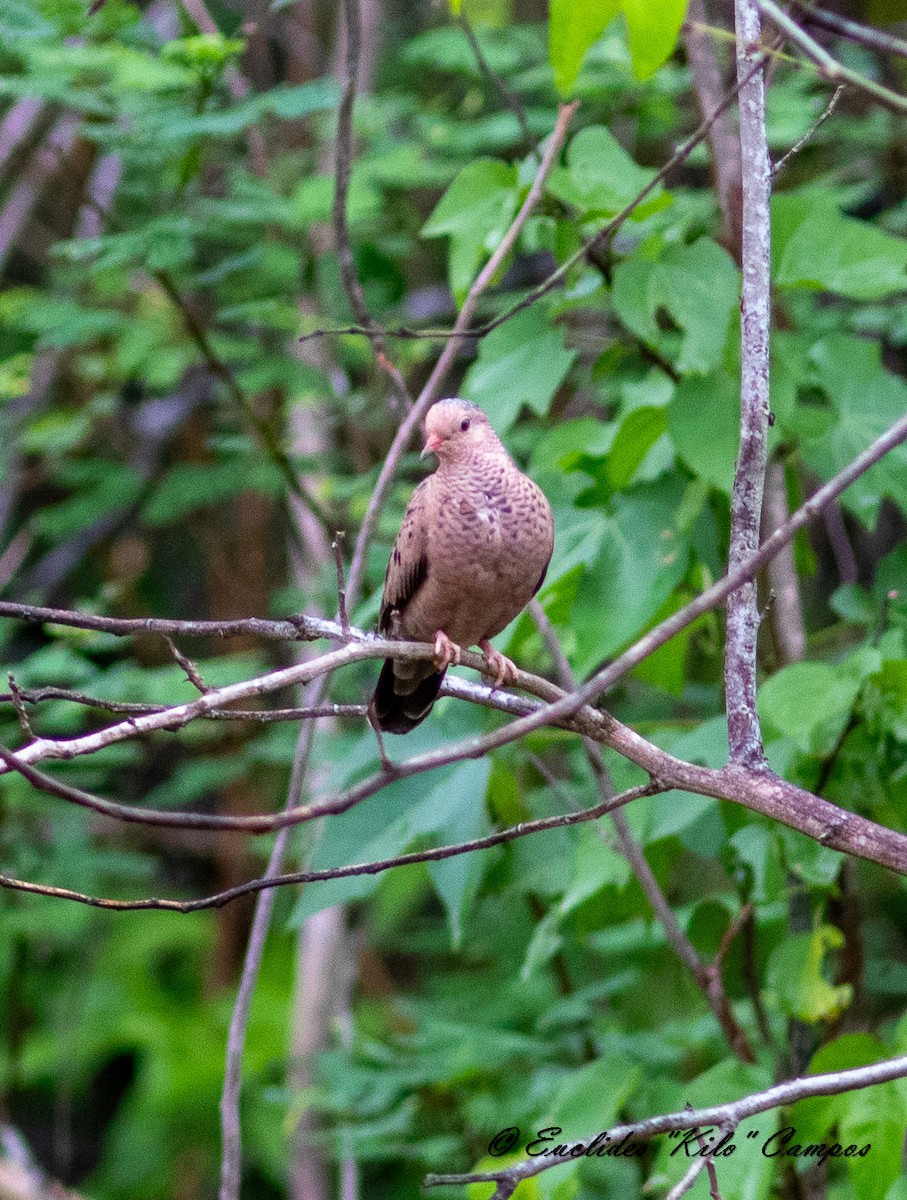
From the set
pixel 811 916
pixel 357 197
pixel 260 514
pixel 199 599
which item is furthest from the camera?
pixel 199 599

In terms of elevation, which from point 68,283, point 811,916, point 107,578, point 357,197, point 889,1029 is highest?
point 357,197

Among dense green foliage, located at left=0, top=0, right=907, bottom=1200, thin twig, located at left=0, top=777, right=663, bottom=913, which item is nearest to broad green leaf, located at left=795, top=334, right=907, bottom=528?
dense green foliage, located at left=0, top=0, right=907, bottom=1200

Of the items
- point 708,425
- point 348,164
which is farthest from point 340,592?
point 348,164

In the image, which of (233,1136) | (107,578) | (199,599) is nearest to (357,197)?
(233,1136)

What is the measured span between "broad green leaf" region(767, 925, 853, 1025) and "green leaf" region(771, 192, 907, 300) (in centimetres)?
139

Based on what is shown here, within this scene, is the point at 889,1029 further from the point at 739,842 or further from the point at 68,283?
the point at 68,283

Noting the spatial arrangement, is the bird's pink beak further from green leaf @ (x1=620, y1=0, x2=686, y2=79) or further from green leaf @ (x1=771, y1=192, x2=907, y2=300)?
green leaf @ (x1=620, y1=0, x2=686, y2=79)

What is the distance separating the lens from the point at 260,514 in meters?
7.07

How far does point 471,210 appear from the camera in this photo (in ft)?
9.13

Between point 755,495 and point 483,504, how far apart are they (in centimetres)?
90

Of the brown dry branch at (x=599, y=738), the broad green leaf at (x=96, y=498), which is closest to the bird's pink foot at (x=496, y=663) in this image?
the brown dry branch at (x=599, y=738)

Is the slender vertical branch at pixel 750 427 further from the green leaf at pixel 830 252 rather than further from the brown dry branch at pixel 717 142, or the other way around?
the brown dry branch at pixel 717 142

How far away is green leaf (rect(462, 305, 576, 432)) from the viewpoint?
8.98 feet

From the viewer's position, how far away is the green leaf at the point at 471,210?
2.77 meters
